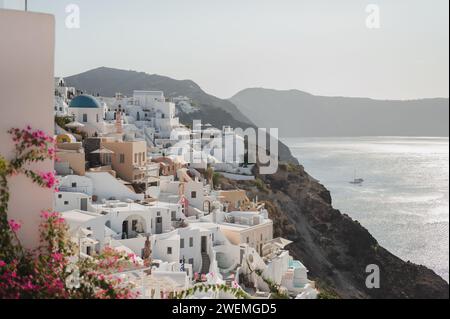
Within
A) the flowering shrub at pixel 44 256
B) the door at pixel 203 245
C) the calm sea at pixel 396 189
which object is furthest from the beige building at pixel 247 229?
the calm sea at pixel 396 189

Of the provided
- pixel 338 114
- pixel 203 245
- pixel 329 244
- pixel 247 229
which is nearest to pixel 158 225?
pixel 203 245

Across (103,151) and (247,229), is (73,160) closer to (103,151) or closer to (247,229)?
(103,151)

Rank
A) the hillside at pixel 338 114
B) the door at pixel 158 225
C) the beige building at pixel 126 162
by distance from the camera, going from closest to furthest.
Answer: the door at pixel 158 225
the beige building at pixel 126 162
the hillside at pixel 338 114

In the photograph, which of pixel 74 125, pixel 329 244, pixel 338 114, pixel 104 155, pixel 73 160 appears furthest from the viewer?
pixel 338 114

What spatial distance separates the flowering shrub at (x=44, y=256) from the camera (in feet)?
10.0

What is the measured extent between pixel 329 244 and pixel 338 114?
37334mm

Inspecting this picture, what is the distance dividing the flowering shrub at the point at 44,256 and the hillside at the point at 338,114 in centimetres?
5106

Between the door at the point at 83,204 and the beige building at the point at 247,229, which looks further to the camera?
the beige building at the point at 247,229

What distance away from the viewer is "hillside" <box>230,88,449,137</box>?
181 feet

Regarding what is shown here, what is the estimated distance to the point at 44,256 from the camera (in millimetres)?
3246

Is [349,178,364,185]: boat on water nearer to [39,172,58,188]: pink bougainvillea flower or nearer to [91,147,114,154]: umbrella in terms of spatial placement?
[91,147,114,154]: umbrella

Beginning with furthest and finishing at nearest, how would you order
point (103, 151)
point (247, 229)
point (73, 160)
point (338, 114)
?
point (338, 114) < point (103, 151) < point (247, 229) < point (73, 160)

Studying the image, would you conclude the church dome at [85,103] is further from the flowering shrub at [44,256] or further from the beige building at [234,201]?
the flowering shrub at [44,256]
